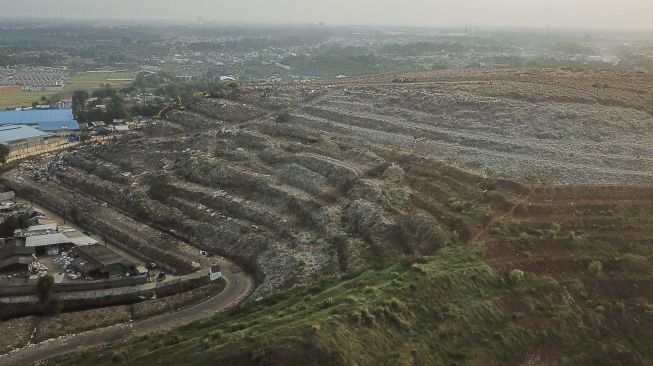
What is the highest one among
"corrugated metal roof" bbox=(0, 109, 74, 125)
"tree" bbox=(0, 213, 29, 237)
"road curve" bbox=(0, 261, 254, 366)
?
"corrugated metal roof" bbox=(0, 109, 74, 125)

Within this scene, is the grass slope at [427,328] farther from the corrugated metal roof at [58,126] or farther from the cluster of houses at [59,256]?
the corrugated metal roof at [58,126]

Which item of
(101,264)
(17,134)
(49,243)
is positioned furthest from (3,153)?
(101,264)

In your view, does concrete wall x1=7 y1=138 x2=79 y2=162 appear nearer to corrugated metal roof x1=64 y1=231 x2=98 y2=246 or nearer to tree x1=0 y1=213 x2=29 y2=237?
tree x1=0 y1=213 x2=29 y2=237

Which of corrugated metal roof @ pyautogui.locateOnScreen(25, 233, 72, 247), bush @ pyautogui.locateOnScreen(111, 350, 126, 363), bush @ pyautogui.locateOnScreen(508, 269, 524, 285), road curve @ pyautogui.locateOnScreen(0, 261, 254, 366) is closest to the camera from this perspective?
bush @ pyautogui.locateOnScreen(111, 350, 126, 363)

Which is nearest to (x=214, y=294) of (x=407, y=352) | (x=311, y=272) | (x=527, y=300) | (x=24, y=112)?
(x=311, y=272)

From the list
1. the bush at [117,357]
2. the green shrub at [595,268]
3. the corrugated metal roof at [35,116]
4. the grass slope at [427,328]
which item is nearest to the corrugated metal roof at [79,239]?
the grass slope at [427,328]

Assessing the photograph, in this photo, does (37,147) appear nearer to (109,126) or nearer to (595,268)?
(109,126)

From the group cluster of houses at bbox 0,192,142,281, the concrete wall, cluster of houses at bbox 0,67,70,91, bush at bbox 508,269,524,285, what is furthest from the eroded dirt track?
cluster of houses at bbox 0,67,70,91

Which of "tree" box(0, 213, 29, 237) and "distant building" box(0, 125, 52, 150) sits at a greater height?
"distant building" box(0, 125, 52, 150)
